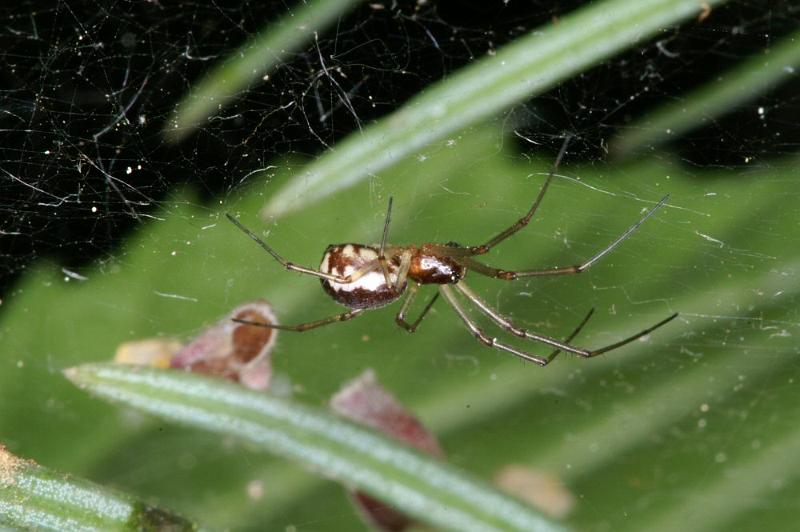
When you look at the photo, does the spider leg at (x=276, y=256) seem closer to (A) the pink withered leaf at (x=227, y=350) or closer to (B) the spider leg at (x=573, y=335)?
(A) the pink withered leaf at (x=227, y=350)

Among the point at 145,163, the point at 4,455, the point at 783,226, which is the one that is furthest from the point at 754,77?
the point at 4,455

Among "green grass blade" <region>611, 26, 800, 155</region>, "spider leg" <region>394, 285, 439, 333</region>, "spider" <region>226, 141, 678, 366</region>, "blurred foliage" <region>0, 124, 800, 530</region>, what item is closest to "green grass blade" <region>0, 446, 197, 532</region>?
"blurred foliage" <region>0, 124, 800, 530</region>

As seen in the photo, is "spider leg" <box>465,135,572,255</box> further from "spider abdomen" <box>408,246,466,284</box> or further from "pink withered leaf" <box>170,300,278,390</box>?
"pink withered leaf" <box>170,300,278,390</box>

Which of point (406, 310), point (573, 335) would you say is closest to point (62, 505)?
point (406, 310)

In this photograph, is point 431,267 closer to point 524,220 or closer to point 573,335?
point 524,220

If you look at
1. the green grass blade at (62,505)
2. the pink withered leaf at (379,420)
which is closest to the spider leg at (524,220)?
the pink withered leaf at (379,420)

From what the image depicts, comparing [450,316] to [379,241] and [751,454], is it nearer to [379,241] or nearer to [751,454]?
[379,241]
